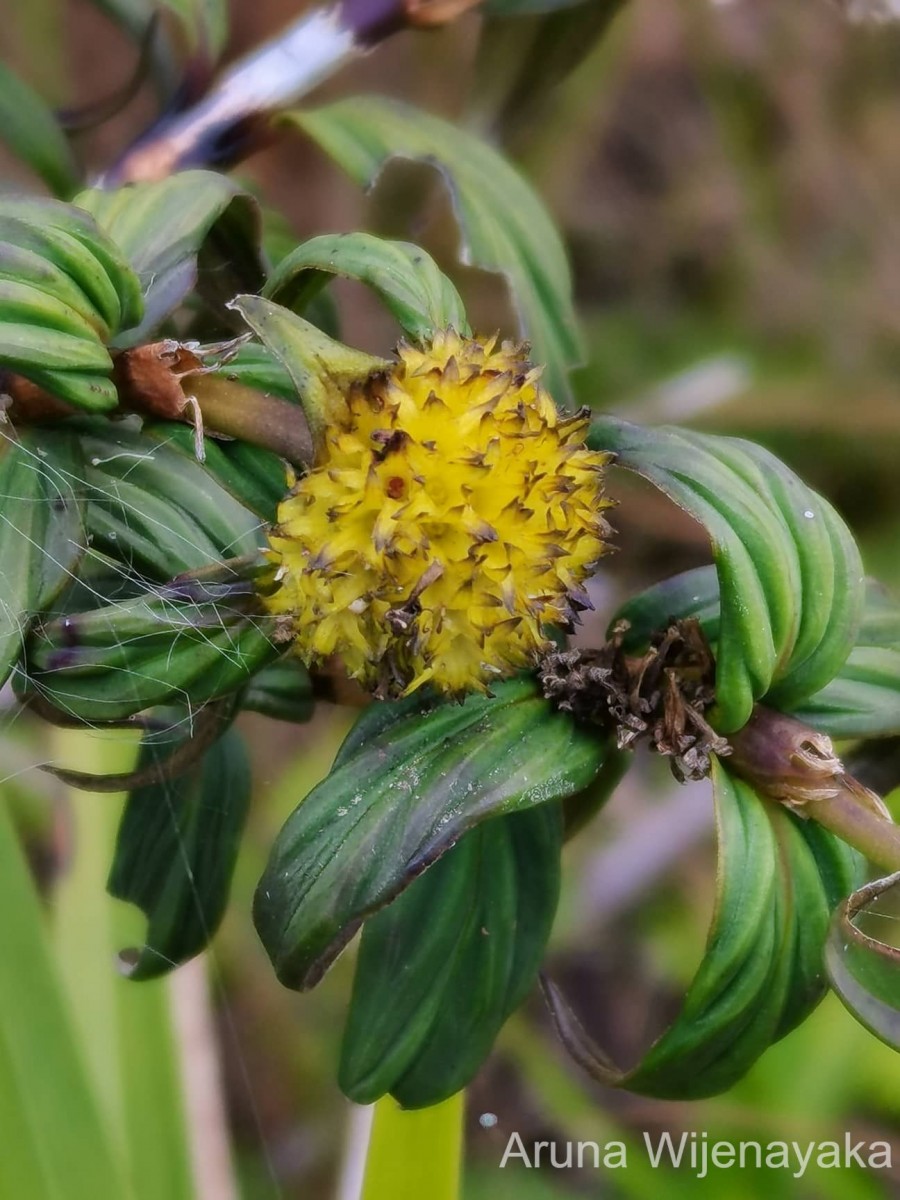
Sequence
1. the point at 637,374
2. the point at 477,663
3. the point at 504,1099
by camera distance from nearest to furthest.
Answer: the point at 477,663, the point at 504,1099, the point at 637,374

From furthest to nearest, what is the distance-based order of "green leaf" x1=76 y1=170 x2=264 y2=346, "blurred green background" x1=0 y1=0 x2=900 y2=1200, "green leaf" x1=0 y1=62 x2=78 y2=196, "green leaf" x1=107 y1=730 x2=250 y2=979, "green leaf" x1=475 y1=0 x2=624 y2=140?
"blurred green background" x1=0 y1=0 x2=900 y2=1200
"green leaf" x1=475 y1=0 x2=624 y2=140
"green leaf" x1=0 y1=62 x2=78 y2=196
"green leaf" x1=107 y1=730 x2=250 y2=979
"green leaf" x1=76 y1=170 x2=264 y2=346

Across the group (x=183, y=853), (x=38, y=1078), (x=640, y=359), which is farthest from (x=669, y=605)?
(x=640, y=359)

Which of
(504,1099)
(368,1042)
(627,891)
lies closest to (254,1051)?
(504,1099)

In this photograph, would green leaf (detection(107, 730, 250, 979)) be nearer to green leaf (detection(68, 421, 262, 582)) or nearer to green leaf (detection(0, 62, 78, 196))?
green leaf (detection(68, 421, 262, 582))

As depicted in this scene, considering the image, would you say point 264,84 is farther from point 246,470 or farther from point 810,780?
point 810,780

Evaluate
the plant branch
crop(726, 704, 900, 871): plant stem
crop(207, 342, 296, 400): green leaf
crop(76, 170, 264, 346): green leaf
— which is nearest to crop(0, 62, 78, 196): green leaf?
the plant branch

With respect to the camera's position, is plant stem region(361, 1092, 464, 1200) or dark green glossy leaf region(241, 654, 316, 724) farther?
plant stem region(361, 1092, 464, 1200)

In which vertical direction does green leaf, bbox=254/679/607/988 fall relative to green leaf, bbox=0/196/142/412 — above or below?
below

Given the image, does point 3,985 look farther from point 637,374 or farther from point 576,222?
point 576,222
